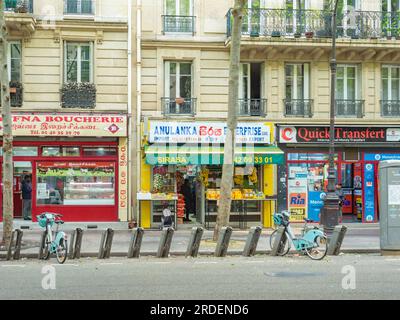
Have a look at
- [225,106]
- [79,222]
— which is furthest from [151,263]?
[225,106]

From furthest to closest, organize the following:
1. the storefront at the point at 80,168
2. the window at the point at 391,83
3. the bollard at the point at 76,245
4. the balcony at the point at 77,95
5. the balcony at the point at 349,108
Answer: the window at the point at 391,83 < the balcony at the point at 349,108 < the balcony at the point at 77,95 < the storefront at the point at 80,168 < the bollard at the point at 76,245

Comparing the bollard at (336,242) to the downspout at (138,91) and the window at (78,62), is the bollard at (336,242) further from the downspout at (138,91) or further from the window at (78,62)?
the window at (78,62)

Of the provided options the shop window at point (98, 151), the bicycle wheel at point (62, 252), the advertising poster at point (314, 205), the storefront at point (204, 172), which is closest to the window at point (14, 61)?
the shop window at point (98, 151)

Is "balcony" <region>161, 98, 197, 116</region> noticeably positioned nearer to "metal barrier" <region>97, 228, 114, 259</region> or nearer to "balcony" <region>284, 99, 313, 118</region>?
"balcony" <region>284, 99, 313, 118</region>

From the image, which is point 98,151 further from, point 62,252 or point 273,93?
point 62,252

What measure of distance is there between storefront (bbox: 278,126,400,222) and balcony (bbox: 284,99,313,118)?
1.78 ft

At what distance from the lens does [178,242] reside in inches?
669

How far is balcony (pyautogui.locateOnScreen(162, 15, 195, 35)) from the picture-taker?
21.2 m

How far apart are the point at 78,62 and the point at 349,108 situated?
31.7 feet

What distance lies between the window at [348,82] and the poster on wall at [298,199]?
3466 millimetres

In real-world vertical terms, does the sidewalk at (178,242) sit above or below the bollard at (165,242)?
below

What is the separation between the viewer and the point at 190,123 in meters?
20.8

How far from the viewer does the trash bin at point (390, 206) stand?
46.8 ft
